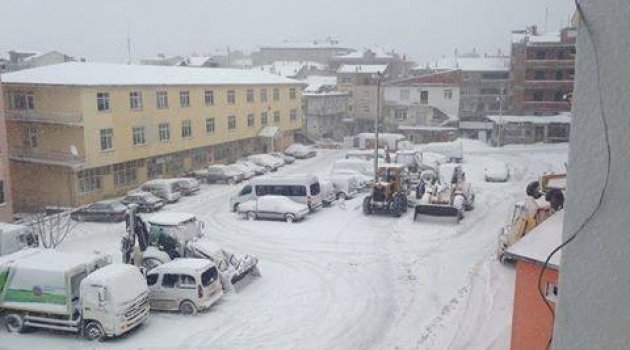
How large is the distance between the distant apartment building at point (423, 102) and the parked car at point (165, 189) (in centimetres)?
2704

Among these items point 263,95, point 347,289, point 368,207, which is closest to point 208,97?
point 263,95

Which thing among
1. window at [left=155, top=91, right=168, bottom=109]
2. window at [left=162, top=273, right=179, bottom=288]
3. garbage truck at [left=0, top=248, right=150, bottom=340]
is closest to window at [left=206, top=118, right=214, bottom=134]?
window at [left=155, top=91, right=168, bottom=109]

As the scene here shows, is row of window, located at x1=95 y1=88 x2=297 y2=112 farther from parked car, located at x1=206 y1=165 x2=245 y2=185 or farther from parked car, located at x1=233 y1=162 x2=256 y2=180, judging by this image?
parked car, located at x1=233 y1=162 x2=256 y2=180

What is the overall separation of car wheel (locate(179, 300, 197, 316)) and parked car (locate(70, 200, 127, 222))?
1242cm

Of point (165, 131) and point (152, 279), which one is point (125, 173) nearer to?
point (165, 131)

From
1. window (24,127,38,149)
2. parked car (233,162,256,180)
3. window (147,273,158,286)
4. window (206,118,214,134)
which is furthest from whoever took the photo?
window (206,118,214,134)

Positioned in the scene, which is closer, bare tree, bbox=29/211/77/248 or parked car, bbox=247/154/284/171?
bare tree, bbox=29/211/77/248

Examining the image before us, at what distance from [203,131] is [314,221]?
1731 cm

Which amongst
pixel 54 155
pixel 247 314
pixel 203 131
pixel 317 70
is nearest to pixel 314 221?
pixel 247 314

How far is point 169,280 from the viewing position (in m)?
15.6

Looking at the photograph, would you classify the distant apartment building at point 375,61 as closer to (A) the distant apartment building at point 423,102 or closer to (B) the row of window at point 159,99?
(A) the distant apartment building at point 423,102

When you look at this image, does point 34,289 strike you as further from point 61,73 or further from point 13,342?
point 61,73

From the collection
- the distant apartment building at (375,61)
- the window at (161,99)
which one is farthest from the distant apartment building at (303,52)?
the window at (161,99)

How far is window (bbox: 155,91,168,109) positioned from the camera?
35.4 m
